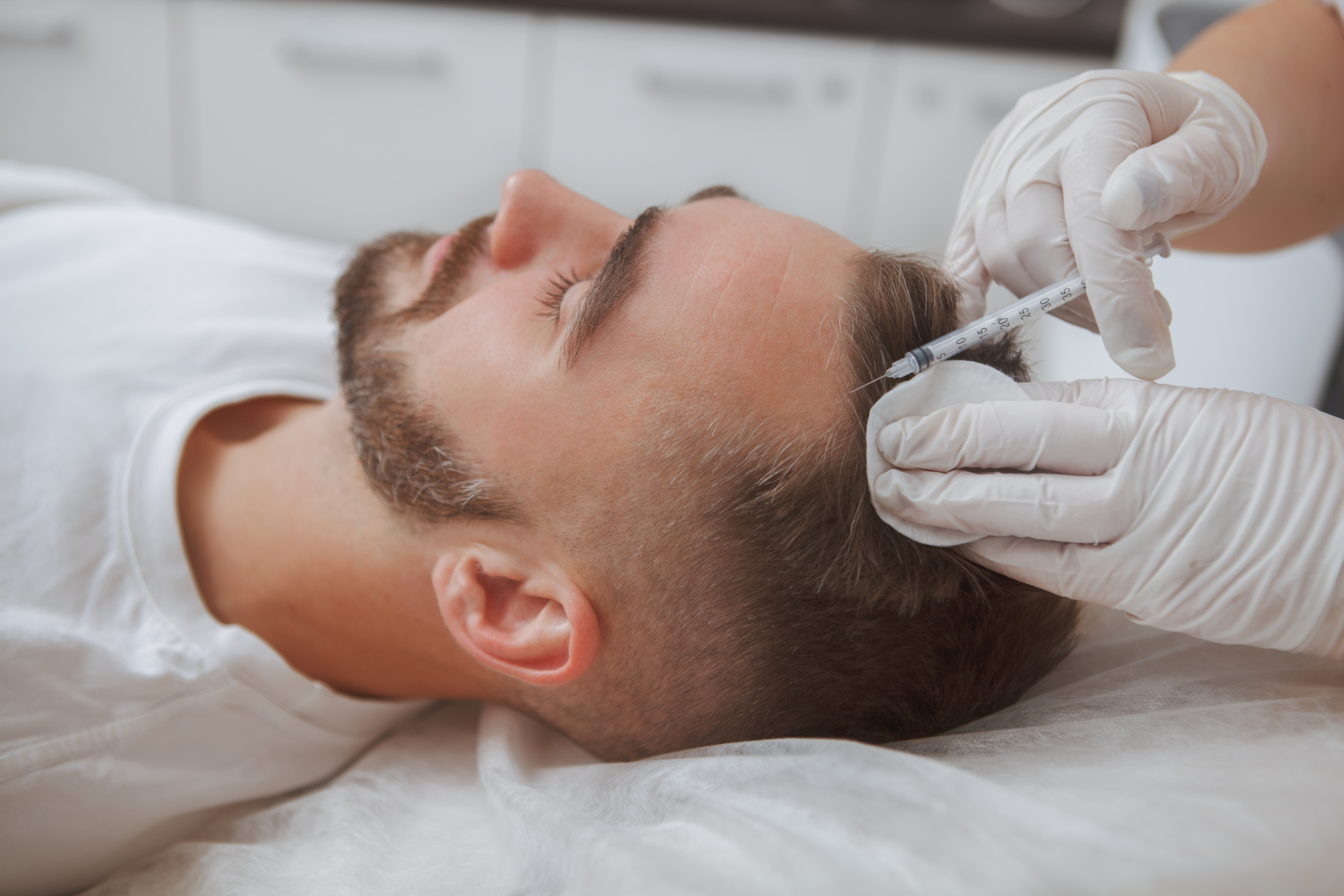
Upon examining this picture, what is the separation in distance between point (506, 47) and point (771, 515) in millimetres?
1911

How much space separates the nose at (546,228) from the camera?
37.5 inches

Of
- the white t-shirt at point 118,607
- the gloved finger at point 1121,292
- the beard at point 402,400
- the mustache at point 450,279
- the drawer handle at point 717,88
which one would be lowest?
the white t-shirt at point 118,607

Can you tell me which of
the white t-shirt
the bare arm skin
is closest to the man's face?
the white t-shirt

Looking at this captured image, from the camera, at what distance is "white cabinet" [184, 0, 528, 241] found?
225cm

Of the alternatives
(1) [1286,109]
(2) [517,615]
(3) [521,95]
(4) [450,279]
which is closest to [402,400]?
(4) [450,279]

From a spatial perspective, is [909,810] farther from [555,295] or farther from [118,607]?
[118,607]

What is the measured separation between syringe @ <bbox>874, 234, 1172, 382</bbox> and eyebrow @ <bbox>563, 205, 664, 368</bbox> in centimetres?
25

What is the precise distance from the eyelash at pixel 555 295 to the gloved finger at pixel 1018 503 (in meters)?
0.36

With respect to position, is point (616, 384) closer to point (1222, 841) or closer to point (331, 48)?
point (1222, 841)

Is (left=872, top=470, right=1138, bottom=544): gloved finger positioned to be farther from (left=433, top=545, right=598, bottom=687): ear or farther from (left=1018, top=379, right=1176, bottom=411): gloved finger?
(left=433, top=545, right=598, bottom=687): ear

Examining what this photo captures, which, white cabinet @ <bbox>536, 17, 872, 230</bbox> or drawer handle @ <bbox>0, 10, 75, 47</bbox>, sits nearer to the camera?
drawer handle @ <bbox>0, 10, 75, 47</bbox>

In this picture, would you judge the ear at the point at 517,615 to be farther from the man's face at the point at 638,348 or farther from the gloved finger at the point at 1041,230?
the gloved finger at the point at 1041,230

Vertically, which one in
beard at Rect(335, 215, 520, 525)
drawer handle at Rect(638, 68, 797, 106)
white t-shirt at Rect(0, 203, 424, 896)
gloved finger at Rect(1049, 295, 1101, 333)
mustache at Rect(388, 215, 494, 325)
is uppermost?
drawer handle at Rect(638, 68, 797, 106)

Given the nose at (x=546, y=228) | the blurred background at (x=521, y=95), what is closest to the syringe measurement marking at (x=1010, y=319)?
the nose at (x=546, y=228)
